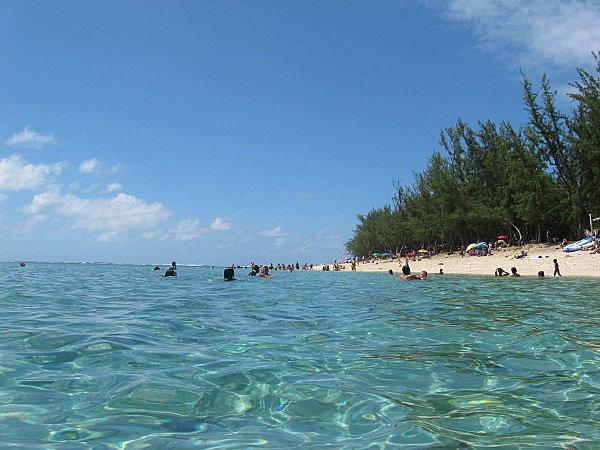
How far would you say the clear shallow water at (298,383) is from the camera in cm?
359

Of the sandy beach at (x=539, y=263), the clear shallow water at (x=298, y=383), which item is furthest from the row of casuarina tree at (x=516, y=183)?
the clear shallow water at (x=298, y=383)

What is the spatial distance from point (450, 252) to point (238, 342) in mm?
69993

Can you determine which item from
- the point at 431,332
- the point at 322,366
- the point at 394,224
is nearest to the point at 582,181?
the point at 394,224

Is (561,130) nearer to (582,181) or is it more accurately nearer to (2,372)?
(582,181)

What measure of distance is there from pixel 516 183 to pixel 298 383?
5778cm

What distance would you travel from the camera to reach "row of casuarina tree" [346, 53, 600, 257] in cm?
5128

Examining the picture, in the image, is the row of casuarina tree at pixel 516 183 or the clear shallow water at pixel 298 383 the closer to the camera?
the clear shallow water at pixel 298 383

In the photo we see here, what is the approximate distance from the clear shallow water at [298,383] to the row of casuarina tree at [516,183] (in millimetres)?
49178

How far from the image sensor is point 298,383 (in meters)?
5.02

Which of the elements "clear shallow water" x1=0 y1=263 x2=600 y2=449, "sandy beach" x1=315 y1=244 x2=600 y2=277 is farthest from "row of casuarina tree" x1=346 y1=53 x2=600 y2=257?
"clear shallow water" x1=0 y1=263 x2=600 y2=449

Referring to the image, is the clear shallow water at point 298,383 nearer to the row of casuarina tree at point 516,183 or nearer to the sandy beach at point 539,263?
the sandy beach at point 539,263

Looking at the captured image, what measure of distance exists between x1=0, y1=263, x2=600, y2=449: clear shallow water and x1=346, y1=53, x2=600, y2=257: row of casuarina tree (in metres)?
49.2

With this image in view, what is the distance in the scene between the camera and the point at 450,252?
7244 cm

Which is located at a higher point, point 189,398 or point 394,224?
point 394,224
